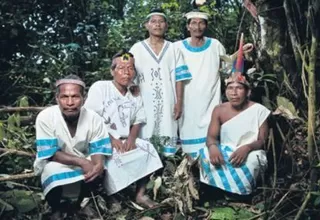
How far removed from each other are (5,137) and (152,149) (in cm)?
136

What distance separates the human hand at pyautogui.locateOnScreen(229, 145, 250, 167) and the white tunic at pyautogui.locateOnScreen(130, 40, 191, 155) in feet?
3.18

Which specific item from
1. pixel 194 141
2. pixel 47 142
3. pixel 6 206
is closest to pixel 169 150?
pixel 194 141

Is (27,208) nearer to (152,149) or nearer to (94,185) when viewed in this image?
(94,185)

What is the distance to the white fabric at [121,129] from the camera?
530 cm

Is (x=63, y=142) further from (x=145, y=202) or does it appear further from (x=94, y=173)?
(x=145, y=202)

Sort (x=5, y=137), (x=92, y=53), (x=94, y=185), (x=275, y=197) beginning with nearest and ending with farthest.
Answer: (x=275, y=197) < (x=94, y=185) < (x=5, y=137) < (x=92, y=53)

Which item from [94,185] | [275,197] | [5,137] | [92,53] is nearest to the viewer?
[275,197]

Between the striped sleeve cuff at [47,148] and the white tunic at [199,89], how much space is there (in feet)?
5.09

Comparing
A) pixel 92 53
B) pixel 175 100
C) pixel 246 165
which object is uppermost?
pixel 92 53

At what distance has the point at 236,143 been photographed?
Result: 210 inches

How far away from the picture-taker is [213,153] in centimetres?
523

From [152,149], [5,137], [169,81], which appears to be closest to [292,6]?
[169,81]

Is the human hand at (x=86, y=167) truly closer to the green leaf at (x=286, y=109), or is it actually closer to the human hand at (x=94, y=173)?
the human hand at (x=94, y=173)

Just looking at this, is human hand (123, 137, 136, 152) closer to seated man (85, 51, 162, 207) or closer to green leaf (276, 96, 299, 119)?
seated man (85, 51, 162, 207)
